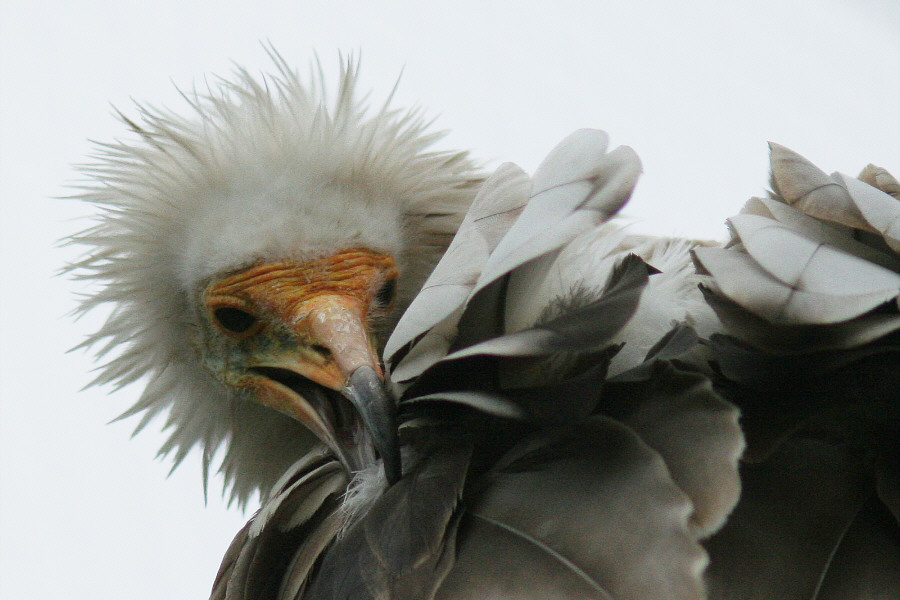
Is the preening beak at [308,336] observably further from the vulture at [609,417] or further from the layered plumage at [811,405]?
the layered plumage at [811,405]

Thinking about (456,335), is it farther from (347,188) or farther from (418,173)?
(418,173)

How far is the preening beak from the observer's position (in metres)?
1.24

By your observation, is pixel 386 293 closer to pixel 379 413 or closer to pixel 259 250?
pixel 259 250

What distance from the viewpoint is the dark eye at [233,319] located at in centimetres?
152

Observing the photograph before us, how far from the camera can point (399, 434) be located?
0.99 meters

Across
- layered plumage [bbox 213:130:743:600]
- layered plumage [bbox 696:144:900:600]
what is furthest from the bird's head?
layered plumage [bbox 696:144:900:600]

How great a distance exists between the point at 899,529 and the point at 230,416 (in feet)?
4.06

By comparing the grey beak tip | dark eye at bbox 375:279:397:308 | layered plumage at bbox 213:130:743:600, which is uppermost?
layered plumage at bbox 213:130:743:600

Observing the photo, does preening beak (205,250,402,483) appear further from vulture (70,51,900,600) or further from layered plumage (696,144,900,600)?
layered plumage (696,144,900,600)

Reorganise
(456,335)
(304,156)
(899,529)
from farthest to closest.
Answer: (304,156) < (456,335) < (899,529)

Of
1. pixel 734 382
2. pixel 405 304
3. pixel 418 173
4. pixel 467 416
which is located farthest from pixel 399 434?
pixel 418 173

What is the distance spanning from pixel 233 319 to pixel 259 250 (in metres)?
0.15

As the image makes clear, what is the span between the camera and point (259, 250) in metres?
1.46

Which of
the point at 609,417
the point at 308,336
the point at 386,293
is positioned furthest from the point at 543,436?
the point at 386,293
